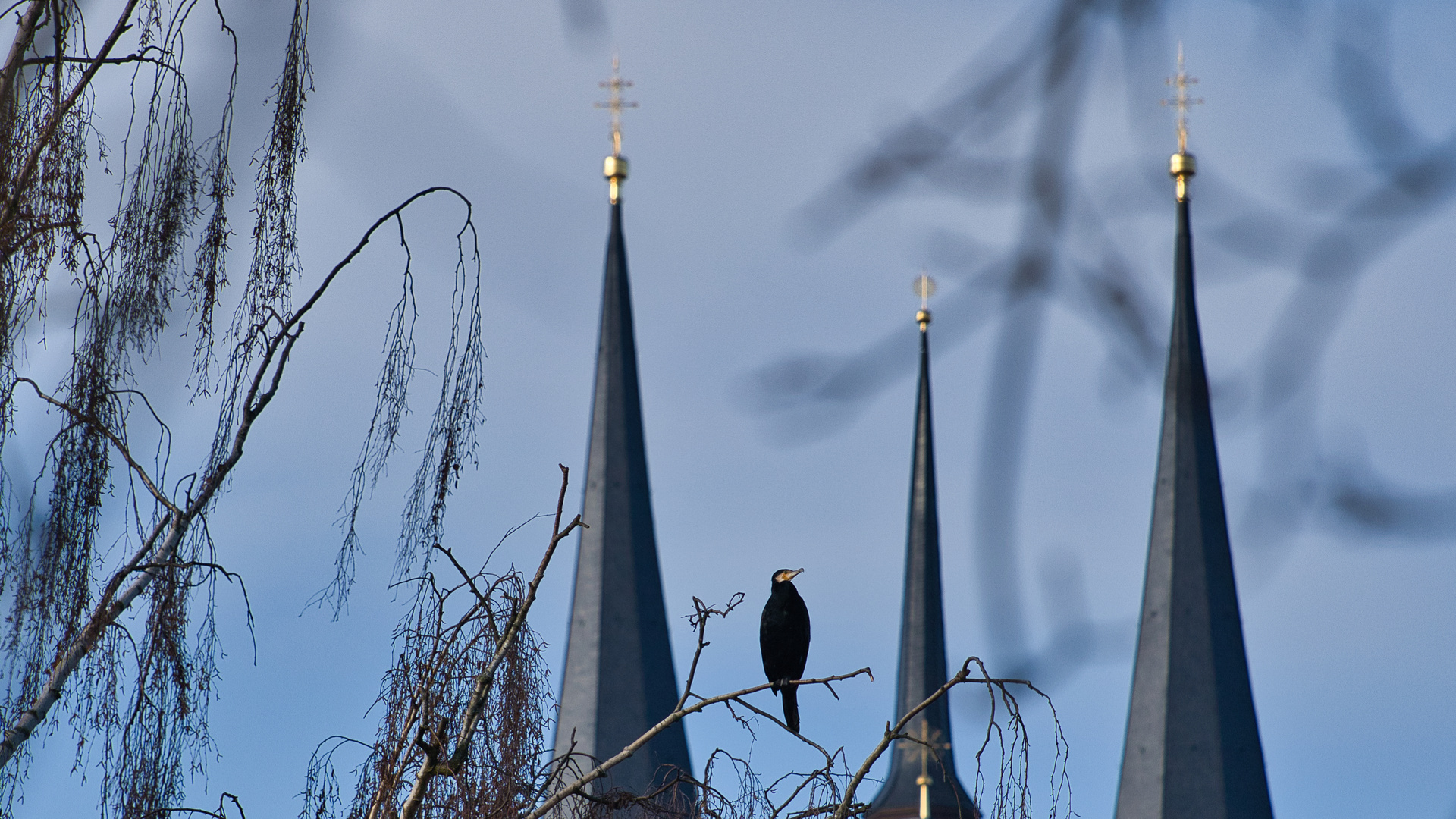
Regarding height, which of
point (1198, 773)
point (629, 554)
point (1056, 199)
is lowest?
point (1056, 199)

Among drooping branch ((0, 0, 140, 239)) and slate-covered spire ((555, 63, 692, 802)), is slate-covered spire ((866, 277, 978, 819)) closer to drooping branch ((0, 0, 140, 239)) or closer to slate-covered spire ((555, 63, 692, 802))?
slate-covered spire ((555, 63, 692, 802))

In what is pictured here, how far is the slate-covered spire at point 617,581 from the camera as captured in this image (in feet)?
157

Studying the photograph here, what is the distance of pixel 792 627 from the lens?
37.6 feet

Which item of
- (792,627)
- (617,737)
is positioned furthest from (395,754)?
(617,737)

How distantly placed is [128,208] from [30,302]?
0.40 metres

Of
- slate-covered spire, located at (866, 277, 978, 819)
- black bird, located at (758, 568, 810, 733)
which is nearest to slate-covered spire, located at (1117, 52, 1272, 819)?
slate-covered spire, located at (866, 277, 978, 819)

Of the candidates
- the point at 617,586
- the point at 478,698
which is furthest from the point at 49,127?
the point at 617,586

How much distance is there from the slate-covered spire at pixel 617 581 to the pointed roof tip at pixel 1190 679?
37.8 feet

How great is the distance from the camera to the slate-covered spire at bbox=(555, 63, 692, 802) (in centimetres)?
4797

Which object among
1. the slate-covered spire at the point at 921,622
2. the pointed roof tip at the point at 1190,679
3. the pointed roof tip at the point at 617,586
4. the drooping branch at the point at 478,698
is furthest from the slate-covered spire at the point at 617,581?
the drooping branch at the point at 478,698

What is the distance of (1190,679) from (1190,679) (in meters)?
0.04

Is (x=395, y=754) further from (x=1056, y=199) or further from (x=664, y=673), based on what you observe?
(x=664, y=673)

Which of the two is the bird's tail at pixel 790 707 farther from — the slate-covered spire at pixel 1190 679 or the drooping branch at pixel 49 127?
the slate-covered spire at pixel 1190 679

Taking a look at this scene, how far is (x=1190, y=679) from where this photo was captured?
47.8 metres
